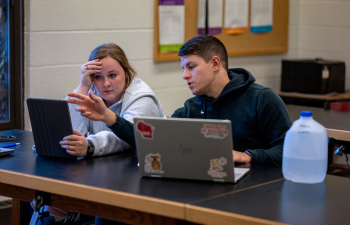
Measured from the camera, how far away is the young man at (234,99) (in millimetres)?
1773

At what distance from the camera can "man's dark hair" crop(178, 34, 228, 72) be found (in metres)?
1.81

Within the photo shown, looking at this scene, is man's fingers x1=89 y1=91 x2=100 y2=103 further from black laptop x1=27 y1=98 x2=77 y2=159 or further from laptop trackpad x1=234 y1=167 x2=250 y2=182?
laptop trackpad x1=234 y1=167 x2=250 y2=182

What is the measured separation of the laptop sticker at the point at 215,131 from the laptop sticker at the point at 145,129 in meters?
0.15

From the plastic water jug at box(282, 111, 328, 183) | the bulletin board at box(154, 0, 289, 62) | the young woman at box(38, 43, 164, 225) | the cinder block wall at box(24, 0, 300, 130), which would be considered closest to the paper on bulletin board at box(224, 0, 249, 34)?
the bulletin board at box(154, 0, 289, 62)

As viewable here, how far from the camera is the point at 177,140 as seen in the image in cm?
132

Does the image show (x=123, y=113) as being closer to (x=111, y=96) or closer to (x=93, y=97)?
(x=111, y=96)

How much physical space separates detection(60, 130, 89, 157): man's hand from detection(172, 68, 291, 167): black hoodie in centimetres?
54

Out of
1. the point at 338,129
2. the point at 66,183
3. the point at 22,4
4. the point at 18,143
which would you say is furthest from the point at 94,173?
the point at 22,4

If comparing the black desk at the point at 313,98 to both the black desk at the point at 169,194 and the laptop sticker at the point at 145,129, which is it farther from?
the laptop sticker at the point at 145,129

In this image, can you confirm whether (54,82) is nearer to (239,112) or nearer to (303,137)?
(239,112)

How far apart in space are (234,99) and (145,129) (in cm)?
63

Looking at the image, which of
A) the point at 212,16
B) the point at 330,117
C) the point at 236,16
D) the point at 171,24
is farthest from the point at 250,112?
the point at 236,16

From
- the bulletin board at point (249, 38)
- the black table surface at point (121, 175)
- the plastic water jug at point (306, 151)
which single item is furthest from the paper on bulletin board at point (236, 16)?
the plastic water jug at point (306, 151)

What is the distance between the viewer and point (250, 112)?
5.98 ft
